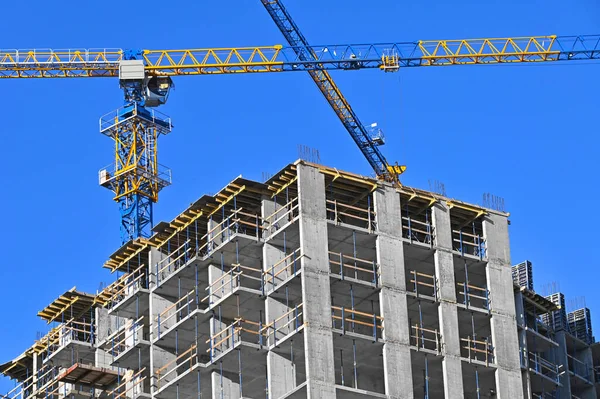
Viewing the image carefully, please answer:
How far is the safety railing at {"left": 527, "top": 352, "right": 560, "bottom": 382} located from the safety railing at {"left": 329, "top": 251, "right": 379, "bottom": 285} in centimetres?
1210

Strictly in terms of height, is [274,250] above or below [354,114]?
below

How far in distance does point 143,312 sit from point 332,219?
48.3 feet

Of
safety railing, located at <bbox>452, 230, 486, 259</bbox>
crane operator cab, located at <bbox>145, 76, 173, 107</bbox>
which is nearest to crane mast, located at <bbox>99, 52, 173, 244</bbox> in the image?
crane operator cab, located at <bbox>145, 76, 173, 107</bbox>

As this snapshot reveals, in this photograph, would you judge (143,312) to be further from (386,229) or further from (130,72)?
(130,72)

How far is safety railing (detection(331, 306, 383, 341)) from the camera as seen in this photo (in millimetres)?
89000

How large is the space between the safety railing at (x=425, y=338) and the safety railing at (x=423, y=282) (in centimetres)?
207

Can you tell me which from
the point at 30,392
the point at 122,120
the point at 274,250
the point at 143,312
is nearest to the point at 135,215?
the point at 122,120

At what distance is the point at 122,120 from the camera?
14725cm

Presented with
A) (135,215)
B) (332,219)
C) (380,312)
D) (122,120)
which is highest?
(122,120)

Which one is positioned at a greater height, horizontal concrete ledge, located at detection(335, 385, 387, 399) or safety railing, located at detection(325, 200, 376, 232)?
safety railing, located at detection(325, 200, 376, 232)

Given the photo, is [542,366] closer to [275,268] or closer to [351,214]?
[351,214]

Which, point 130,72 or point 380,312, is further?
point 130,72

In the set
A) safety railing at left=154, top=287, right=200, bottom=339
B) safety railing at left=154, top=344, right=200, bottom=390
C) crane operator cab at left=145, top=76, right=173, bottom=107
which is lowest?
safety railing at left=154, top=344, right=200, bottom=390

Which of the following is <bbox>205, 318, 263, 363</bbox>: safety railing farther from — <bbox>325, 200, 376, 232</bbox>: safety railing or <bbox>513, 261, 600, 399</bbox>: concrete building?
<bbox>513, 261, 600, 399</bbox>: concrete building
